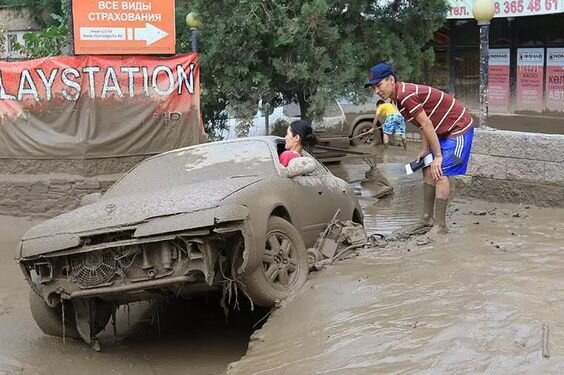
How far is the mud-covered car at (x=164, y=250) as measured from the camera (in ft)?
17.6

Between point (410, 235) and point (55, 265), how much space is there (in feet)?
11.5

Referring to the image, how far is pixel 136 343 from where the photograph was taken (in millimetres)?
6496

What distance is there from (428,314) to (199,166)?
9.25ft

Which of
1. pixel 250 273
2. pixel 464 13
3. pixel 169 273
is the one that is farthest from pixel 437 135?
pixel 464 13

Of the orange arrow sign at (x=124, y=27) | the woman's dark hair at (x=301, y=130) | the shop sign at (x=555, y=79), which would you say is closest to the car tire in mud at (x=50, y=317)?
the woman's dark hair at (x=301, y=130)

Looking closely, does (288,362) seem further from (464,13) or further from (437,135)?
(464,13)

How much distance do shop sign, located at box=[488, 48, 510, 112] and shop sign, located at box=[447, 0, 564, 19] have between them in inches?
70.4

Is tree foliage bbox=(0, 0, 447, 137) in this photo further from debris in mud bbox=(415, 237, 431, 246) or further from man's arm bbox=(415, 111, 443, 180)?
debris in mud bbox=(415, 237, 431, 246)

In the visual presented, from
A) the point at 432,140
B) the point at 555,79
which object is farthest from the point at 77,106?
the point at 555,79

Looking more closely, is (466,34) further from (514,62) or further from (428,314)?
(428,314)

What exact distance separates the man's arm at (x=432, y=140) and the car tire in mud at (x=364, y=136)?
940 centimetres

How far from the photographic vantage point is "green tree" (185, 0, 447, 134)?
1234 cm

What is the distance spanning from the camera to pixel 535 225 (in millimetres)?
7820

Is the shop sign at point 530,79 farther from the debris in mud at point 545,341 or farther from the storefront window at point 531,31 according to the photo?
the debris in mud at point 545,341
